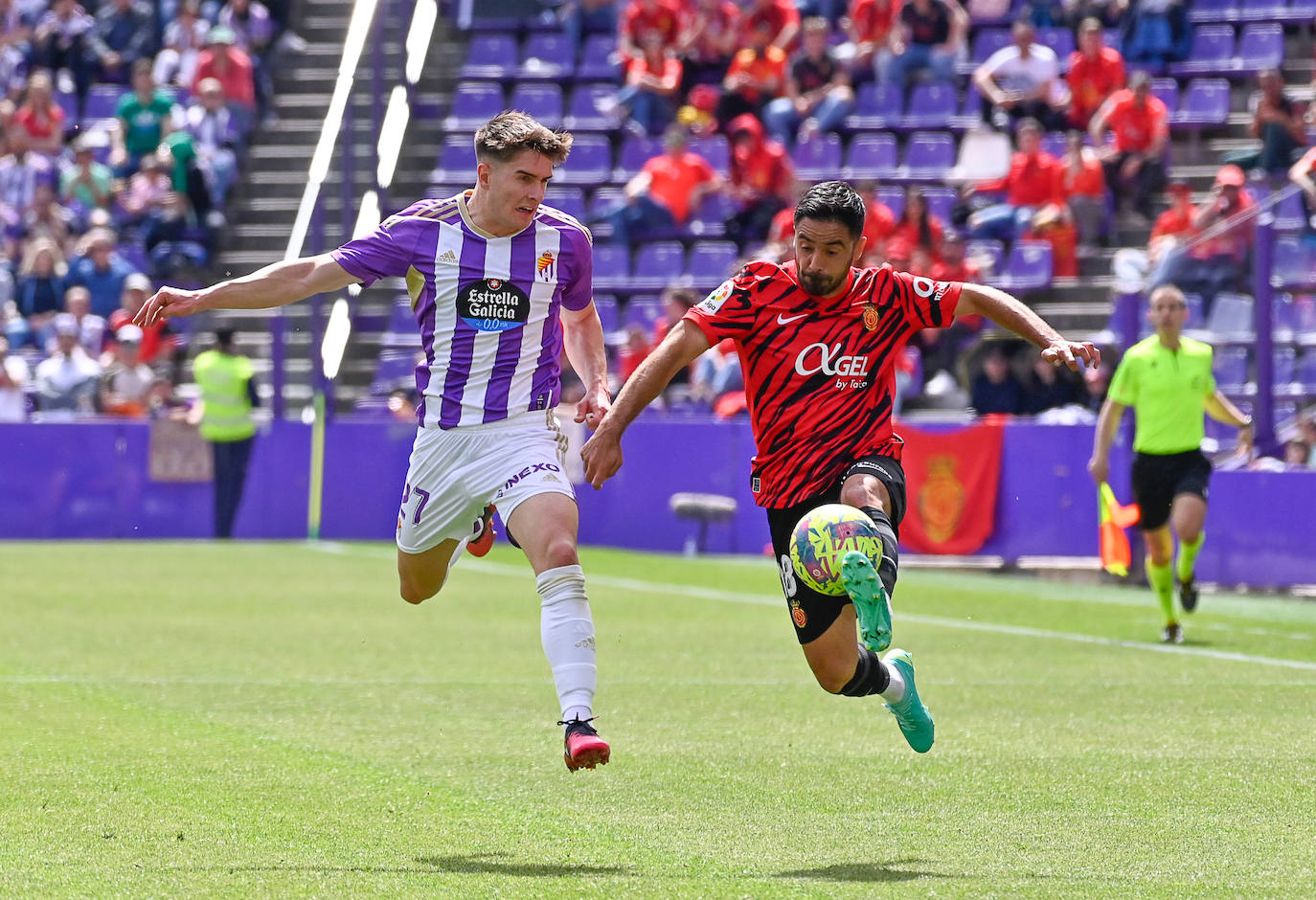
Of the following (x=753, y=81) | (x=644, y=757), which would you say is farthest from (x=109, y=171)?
(x=644, y=757)

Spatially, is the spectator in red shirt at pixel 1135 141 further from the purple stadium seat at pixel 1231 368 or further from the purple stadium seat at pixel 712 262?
the purple stadium seat at pixel 1231 368

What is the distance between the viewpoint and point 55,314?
24.1 metres

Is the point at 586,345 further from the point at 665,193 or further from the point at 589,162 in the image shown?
the point at 589,162

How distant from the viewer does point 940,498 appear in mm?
19109

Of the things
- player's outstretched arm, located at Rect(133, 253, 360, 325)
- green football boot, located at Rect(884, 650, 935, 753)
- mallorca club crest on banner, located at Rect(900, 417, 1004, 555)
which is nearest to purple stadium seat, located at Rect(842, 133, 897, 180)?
mallorca club crest on banner, located at Rect(900, 417, 1004, 555)

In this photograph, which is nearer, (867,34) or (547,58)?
(867,34)

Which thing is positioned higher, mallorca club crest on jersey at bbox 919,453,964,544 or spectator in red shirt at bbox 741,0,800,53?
spectator in red shirt at bbox 741,0,800,53

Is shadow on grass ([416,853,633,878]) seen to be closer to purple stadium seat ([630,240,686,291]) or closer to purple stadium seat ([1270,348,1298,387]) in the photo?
purple stadium seat ([1270,348,1298,387])

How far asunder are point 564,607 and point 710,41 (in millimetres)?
18629

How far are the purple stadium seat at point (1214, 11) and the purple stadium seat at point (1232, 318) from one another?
22.3ft

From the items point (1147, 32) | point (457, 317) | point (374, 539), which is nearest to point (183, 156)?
point (374, 539)

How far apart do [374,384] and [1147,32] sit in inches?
367

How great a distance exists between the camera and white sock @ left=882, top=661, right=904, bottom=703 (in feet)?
24.5

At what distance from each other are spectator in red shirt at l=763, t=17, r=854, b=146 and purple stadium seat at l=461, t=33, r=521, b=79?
13.3ft
